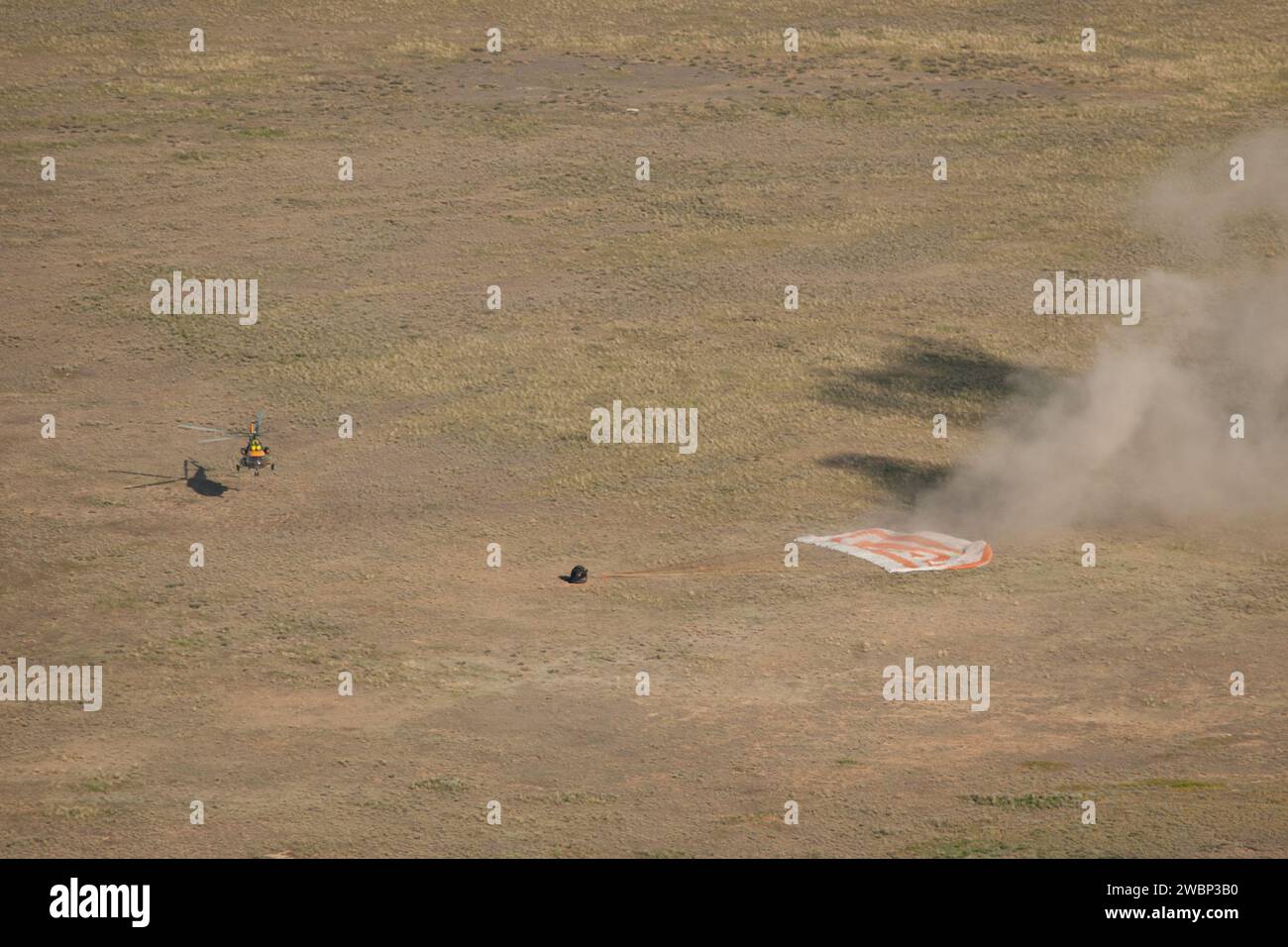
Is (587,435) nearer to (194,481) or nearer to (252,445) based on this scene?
(252,445)

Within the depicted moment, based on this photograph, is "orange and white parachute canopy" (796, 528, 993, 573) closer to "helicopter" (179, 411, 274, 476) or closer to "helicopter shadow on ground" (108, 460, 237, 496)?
"helicopter" (179, 411, 274, 476)

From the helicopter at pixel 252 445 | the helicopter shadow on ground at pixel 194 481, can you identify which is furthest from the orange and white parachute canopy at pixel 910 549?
the helicopter shadow on ground at pixel 194 481

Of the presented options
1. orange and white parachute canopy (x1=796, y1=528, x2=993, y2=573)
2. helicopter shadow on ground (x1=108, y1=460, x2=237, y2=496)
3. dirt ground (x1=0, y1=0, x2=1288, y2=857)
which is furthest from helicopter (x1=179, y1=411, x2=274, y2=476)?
orange and white parachute canopy (x1=796, y1=528, x2=993, y2=573)

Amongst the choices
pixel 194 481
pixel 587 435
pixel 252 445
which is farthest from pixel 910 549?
pixel 194 481

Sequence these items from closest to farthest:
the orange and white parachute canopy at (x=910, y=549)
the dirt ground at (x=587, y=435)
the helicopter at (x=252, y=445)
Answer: the dirt ground at (x=587, y=435)
the orange and white parachute canopy at (x=910, y=549)
the helicopter at (x=252, y=445)

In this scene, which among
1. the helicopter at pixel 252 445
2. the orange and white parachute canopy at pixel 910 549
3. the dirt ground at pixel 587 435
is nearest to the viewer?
the dirt ground at pixel 587 435

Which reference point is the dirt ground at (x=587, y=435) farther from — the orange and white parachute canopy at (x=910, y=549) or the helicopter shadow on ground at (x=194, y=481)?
the orange and white parachute canopy at (x=910, y=549)
